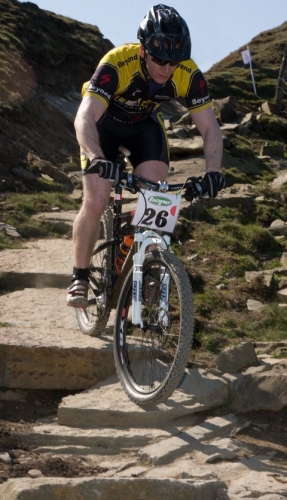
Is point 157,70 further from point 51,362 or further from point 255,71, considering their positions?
point 255,71

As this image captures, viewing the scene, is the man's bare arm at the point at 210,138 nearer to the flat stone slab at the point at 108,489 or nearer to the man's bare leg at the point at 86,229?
the man's bare leg at the point at 86,229

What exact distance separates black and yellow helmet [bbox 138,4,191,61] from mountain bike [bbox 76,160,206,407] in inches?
30.9

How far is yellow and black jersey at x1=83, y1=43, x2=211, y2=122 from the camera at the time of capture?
5.19 meters

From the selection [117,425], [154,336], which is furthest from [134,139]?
[117,425]

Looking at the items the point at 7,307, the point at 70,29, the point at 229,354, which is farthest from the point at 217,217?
the point at 70,29

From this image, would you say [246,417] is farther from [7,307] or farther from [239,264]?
[239,264]

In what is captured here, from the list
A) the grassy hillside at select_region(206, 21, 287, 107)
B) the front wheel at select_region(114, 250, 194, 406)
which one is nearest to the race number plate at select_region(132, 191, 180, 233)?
the front wheel at select_region(114, 250, 194, 406)

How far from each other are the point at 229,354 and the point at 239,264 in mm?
3961

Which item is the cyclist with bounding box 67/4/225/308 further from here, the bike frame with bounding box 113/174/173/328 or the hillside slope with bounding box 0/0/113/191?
the hillside slope with bounding box 0/0/113/191

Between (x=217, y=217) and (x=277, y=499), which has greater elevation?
(x=217, y=217)

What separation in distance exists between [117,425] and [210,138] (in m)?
2.05

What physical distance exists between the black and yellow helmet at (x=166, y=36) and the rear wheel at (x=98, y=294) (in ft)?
4.56

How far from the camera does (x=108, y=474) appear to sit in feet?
13.1

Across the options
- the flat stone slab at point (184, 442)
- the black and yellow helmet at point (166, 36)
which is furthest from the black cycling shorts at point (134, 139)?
the flat stone slab at point (184, 442)
